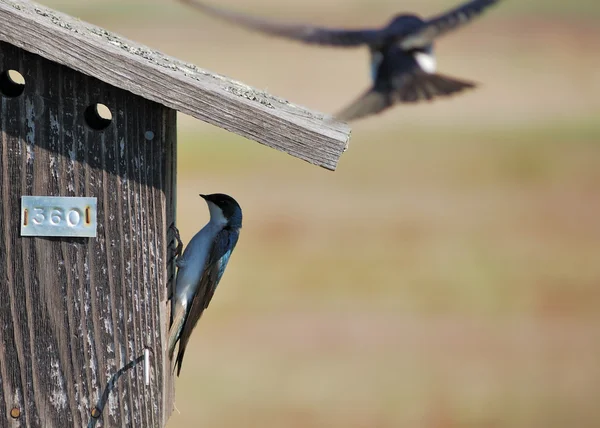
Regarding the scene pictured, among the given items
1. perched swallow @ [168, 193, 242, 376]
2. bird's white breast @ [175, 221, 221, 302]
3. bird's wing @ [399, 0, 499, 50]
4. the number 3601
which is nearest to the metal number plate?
the number 3601

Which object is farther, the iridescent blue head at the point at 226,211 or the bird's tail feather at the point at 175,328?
the iridescent blue head at the point at 226,211

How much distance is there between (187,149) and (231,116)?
14849 mm

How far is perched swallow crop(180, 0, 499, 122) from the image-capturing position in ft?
17.9

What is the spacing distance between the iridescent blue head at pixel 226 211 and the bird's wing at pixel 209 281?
0.03 m

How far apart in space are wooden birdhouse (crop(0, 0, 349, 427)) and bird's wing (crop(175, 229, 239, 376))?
0.86ft

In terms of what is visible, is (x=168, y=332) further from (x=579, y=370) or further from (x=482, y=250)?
(x=482, y=250)

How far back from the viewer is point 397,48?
6.33m

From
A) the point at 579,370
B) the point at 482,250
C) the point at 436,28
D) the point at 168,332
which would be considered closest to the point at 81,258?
the point at 168,332

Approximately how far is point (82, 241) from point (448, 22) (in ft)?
9.80

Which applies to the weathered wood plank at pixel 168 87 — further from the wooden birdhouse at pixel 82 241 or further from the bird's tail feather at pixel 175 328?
the bird's tail feather at pixel 175 328

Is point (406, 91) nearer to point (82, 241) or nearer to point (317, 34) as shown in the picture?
point (317, 34)

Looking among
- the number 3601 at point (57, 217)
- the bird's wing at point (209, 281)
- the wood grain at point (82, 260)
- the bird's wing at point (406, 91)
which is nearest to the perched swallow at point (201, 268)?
the bird's wing at point (209, 281)

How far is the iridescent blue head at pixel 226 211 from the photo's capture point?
150 inches

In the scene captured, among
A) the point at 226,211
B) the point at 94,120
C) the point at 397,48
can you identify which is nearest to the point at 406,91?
the point at 397,48
